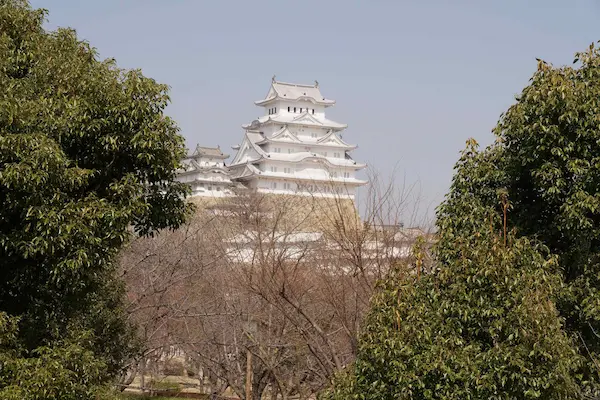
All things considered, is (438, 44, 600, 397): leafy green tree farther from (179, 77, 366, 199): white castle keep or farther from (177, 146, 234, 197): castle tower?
(177, 146, 234, 197): castle tower

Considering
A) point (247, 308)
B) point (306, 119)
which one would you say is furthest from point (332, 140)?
point (247, 308)

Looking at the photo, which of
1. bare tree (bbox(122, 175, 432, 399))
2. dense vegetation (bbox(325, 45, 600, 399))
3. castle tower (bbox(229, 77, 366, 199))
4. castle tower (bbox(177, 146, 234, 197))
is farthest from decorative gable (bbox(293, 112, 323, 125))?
dense vegetation (bbox(325, 45, 600, 399))

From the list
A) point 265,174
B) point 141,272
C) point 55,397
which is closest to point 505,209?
point 55,397

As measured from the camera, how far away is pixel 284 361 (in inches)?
585

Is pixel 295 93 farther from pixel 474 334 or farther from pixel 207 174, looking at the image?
pixel 474 334

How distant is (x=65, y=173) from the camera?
650cm

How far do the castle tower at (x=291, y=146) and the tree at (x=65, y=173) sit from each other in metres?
37.9

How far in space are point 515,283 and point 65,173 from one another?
3604 millimetres

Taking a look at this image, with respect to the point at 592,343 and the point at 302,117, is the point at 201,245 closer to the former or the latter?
the point at 592,343

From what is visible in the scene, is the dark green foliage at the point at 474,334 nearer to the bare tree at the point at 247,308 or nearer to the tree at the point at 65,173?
the tree at the point at 65,173

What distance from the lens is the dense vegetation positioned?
20.6ft

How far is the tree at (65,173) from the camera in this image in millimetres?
6402

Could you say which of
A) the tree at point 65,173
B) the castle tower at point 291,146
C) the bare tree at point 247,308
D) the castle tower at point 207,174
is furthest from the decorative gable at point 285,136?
the tree at point 65,173

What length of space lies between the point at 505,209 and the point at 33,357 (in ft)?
13.6
